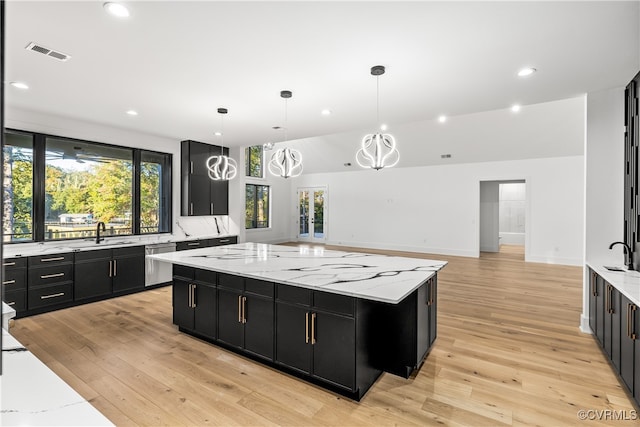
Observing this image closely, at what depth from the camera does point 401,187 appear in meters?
9.65

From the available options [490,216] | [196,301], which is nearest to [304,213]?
[490,216]

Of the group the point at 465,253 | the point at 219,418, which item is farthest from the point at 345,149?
the point at 219,418

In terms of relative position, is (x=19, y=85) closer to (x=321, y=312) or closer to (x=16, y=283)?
(x=16, y=283)

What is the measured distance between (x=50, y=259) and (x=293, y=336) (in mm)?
3714

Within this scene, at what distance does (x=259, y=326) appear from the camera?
2789 millimetres

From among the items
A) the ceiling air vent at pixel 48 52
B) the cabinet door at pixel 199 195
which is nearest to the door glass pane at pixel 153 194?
the cabinet door at pixel 199 195

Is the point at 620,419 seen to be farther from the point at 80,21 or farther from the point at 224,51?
the point at 80,21

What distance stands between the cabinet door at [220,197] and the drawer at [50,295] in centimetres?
289

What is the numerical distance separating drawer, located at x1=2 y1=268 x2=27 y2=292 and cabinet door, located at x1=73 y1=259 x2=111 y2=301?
0.55m

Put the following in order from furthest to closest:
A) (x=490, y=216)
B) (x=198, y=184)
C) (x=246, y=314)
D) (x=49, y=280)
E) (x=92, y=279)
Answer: (x=490, y=216) → (x=198, y=184) → (x=92, y=279) → (x=49, y=280) → (x=246, y=314)

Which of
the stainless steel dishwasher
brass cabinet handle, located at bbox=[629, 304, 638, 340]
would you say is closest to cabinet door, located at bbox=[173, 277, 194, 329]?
the stainless steel dishwasher

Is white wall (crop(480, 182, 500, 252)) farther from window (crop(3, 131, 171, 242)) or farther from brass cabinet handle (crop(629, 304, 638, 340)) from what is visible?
window (crop(3, 131, 171, 242))

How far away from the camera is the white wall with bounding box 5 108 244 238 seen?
430 cm

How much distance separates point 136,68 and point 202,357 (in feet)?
9.14
